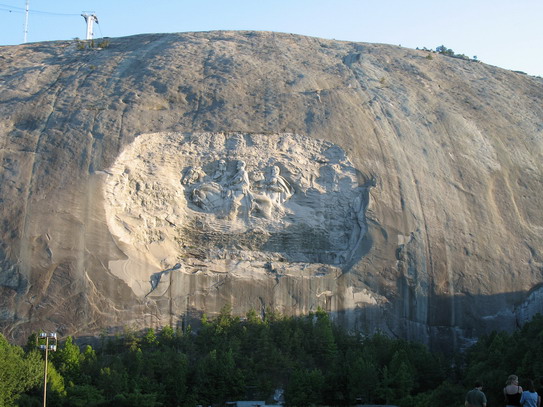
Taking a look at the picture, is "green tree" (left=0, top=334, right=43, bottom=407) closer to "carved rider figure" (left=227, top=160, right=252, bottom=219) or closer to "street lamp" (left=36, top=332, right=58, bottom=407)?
"street lamp" (left=36, top=332, right=58, bottom=407)

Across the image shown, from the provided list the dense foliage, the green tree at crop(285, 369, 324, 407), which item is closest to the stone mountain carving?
the dense foliage

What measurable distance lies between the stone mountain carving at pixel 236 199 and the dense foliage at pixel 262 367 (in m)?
2.22

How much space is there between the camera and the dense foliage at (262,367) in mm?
19984

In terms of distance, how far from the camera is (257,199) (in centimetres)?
2447

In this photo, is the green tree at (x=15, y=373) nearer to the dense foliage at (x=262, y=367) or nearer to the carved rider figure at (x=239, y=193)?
the dense foliage at (x=262, y=367)

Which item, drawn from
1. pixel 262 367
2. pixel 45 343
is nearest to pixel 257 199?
pixel 262 367

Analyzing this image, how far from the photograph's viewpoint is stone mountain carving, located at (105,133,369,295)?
2383 cm

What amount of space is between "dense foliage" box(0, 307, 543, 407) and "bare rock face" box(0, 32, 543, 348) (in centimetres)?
75

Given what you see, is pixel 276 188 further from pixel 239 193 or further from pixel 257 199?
pixel 239 193

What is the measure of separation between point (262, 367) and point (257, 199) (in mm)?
4962

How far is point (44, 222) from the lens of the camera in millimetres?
22875

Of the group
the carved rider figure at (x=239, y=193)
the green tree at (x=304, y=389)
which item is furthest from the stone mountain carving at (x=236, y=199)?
the green tree at (x=304, y=389)

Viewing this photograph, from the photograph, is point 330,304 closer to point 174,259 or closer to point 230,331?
point 230,331

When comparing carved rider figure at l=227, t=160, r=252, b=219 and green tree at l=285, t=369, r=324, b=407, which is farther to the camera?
carved rider figure at l=227, t=160, r=252, b=219
